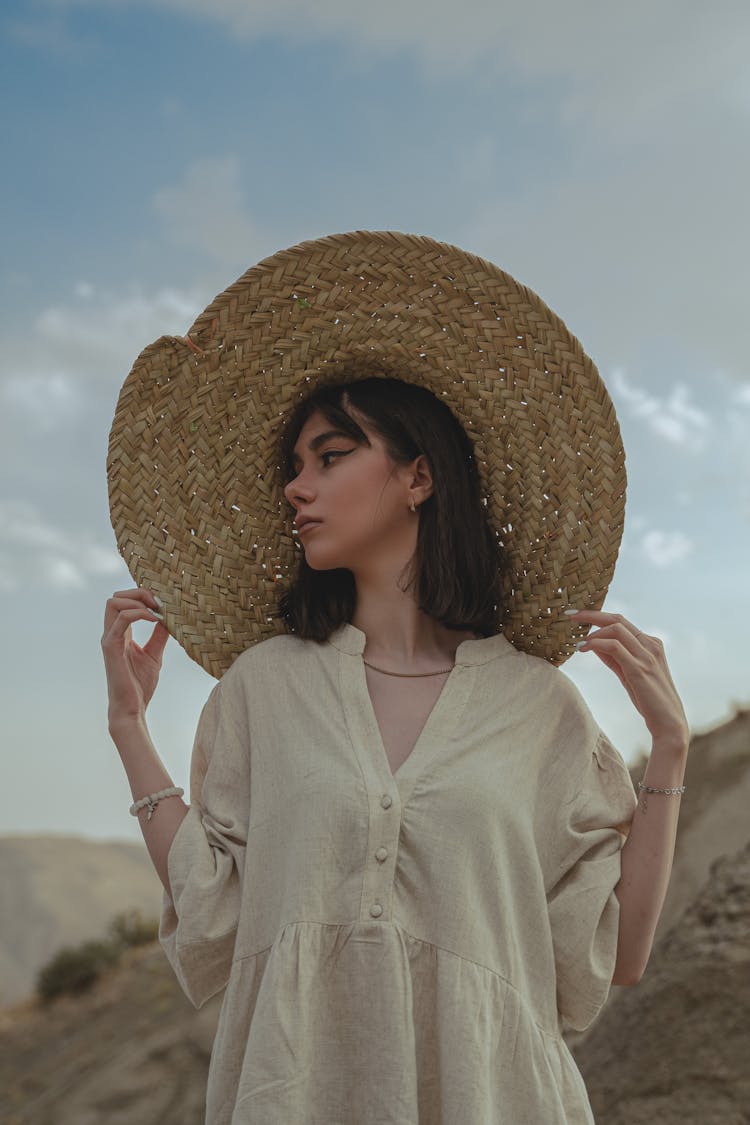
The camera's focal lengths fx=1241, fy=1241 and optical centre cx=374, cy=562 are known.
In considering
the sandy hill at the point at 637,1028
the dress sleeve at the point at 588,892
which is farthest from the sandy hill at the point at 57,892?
the dress sleeve at the point at 588,892

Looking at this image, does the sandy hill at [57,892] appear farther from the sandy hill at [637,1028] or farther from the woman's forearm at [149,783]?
the woman's forearm at [149,783]

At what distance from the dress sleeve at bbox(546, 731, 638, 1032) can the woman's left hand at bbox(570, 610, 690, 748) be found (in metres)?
0.19

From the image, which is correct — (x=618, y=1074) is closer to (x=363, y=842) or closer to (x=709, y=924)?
(x=709, y=924)

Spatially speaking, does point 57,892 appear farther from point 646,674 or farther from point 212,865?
point 646,674

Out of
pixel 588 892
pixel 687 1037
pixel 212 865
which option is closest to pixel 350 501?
pixel 212 865

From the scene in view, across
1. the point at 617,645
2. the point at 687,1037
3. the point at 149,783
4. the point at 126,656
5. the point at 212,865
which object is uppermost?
the point at 126,656

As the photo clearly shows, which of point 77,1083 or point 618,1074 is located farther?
point 77,1083

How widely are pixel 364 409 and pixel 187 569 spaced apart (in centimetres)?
56

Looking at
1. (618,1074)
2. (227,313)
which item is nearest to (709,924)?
(618,1074)

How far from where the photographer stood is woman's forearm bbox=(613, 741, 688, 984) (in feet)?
8.65

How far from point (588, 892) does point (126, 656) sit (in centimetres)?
113

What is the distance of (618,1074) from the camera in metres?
4.64

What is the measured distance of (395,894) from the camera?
241 centimetres

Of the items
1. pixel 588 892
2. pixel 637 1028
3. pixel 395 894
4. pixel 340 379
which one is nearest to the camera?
pixel 395 894
